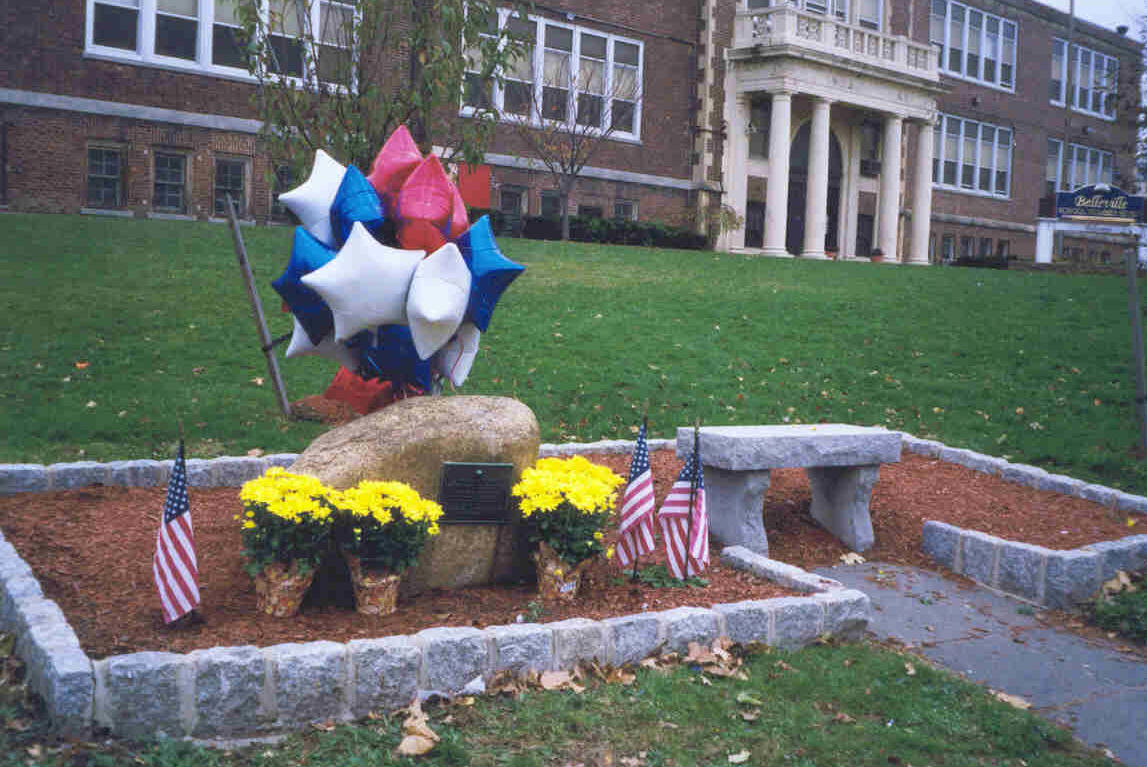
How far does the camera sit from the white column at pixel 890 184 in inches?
1339

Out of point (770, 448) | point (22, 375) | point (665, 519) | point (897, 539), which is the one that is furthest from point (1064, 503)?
point (22, 375)

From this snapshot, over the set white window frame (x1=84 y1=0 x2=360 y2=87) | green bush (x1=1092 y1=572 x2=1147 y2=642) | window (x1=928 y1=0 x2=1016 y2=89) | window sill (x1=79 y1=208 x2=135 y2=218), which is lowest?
green bush (x1=1092 y1=572 x2=1147 y2=642)

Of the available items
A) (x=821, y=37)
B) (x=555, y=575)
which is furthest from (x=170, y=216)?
(x=555, y=575)

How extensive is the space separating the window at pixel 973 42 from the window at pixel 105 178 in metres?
29.6

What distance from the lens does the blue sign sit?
2644 centimetres

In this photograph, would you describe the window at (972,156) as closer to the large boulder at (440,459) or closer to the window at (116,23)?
the window at (116,23)

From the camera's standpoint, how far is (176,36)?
2305 centimetres

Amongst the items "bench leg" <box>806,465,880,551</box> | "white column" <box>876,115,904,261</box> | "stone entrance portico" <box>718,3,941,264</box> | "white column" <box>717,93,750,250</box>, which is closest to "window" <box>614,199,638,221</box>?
"white column" <box>717,93,750,250</box>

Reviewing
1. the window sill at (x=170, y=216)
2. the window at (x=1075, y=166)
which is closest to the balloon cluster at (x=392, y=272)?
the window sill at (x=170, y=216)

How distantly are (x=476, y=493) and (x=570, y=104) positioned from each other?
2289 centimetres

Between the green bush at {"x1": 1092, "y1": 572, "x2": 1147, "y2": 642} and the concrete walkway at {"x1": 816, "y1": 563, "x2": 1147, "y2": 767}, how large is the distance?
201 millimetres

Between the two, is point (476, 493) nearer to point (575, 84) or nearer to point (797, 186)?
point (575, 84)

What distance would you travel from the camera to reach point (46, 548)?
6.14 m

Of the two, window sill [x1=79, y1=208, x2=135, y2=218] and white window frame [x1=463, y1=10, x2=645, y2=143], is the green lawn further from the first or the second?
white window frame [x1=463, y1=10, x2=645, y2=143]
